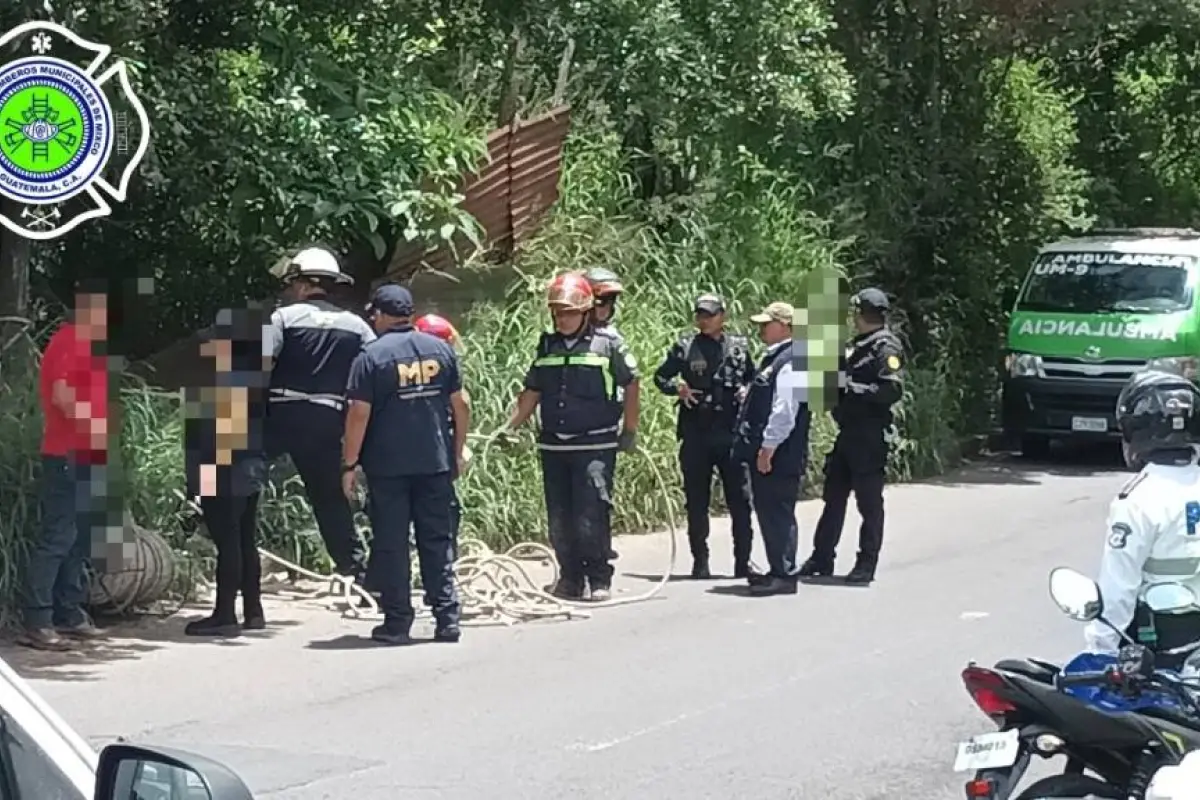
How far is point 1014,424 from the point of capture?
18.3m

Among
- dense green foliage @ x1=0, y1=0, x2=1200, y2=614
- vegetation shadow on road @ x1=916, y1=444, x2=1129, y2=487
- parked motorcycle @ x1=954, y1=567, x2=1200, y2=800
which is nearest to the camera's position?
parked motorcycle @ x1=954, y1=567, x2=1200, y2=800

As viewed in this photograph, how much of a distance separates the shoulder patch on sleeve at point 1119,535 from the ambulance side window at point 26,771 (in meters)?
3.49

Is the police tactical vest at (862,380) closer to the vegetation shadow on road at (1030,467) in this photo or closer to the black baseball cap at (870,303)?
the black baseball cap at (870,303)

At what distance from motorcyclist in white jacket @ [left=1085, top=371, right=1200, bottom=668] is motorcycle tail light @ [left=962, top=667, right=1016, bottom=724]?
0.30 meters

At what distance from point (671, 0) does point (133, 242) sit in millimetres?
4019

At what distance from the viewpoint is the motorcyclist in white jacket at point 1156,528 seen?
5.51m

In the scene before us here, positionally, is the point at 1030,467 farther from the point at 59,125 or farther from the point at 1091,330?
the point at 59,125

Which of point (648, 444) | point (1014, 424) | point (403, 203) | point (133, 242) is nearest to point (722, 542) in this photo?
point (648, 444)

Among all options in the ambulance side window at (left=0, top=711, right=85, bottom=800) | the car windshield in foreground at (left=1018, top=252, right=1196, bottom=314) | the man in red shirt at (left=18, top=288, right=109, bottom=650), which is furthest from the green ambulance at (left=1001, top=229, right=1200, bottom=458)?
the ambulance side window at (left=0, top=711, right=85, bottom=800)

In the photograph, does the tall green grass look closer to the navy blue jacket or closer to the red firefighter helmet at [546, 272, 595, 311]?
the navy blue jacket

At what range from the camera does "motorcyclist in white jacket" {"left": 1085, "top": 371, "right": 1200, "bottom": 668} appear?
18.1 feet

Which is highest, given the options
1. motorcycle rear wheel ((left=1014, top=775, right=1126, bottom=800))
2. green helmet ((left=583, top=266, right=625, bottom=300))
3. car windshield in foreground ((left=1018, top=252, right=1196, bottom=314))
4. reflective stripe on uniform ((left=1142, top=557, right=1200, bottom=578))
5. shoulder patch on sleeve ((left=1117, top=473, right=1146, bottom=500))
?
car windshield in foreground ((left=1018, top=252, right=1196, bottom=314))

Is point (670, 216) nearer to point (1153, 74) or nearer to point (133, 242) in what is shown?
point (133, 242)

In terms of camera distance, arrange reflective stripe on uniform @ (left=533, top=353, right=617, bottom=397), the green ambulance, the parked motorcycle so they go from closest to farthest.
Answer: the parked motorcycle → reflective stripe on uniform @ (left=533, top=353, right=617, bottom=397) → the green ambulance
